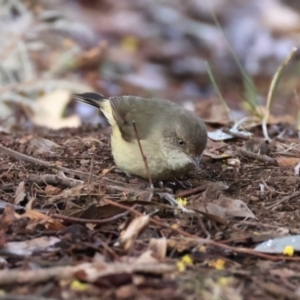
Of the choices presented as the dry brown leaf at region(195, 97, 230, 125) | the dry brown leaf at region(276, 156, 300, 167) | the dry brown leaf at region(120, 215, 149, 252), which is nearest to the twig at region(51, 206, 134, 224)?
the dry brown leaf at region(120, 215, 149, 252)

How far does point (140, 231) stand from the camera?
286cm

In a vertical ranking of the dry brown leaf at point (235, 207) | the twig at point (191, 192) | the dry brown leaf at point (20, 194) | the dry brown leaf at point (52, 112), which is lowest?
→ the dry brown leaf at point (52, 112)

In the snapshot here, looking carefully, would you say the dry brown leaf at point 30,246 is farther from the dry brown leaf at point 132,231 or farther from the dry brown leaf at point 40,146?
the dry brown leaf at point 40,146

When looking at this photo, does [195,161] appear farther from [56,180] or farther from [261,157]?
[56,180]

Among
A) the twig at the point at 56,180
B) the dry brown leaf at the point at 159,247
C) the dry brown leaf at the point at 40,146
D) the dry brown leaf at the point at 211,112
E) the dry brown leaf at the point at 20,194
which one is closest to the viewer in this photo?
the dry brown leaf at the point at 159,247

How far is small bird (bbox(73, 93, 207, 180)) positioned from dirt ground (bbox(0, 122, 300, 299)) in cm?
12

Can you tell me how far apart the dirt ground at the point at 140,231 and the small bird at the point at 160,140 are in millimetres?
116

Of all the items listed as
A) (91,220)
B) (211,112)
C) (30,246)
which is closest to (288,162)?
(91,220)

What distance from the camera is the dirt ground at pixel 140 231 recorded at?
8.03 feet

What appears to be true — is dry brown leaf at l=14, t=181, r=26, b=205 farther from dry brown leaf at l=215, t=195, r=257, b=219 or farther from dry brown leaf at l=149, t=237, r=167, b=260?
dry brown leaf at l=215, t=195, r=257, b=219

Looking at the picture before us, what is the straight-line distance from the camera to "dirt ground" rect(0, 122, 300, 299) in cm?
245

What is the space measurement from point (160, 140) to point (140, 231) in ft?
3.88

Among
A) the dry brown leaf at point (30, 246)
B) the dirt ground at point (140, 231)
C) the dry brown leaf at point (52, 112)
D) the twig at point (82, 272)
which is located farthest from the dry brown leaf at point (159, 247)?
the dry brown leaf at point (52, 112)

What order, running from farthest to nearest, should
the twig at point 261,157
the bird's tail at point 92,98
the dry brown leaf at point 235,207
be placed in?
the bird's tail at point 92,98 < the twig at point 261,157 < the dry brown leaf at point 235,207
